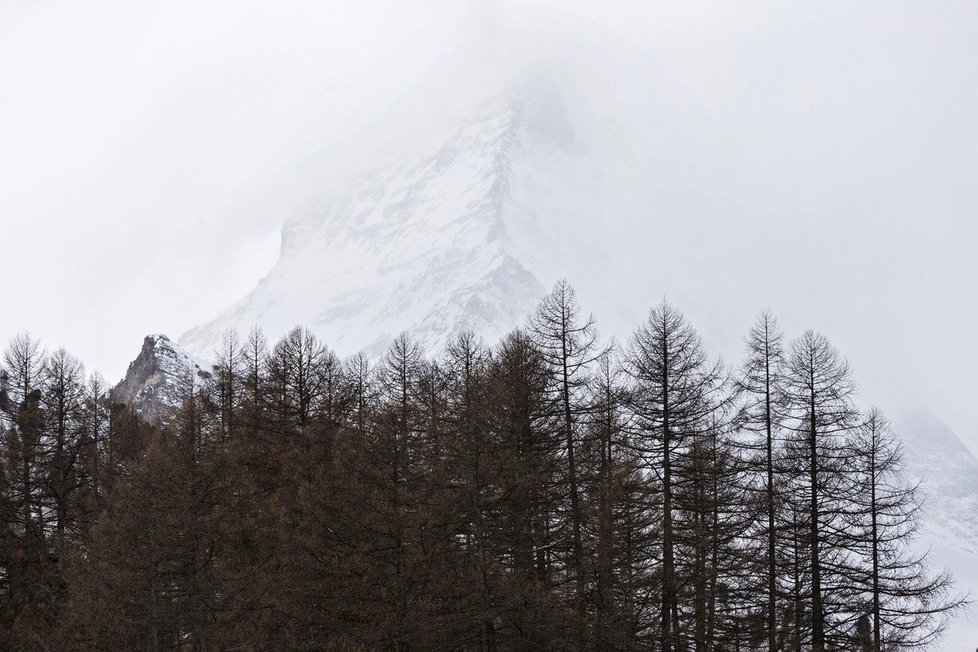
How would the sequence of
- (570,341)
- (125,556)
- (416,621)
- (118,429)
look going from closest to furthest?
(416,621)
(125,556)
(570,341)
(118,429)

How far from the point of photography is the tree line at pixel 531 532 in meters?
25.1

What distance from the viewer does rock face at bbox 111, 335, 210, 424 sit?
7044 centimetres

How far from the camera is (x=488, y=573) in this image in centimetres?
2480

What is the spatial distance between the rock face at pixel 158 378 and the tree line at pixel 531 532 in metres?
38.0

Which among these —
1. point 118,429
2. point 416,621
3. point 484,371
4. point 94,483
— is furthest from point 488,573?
point 118,429

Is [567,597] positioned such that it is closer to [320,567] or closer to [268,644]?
[320,567]

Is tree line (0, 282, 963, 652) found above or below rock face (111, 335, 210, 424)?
below

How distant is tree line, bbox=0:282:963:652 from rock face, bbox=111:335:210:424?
3804 centimetres

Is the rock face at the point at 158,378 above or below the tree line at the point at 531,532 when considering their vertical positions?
above

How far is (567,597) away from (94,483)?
2174 cm

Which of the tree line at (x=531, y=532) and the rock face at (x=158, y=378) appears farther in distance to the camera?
the rock face at (x=158, y=378)

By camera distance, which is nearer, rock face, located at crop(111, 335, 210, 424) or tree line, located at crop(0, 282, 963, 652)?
tree line, located at crop(0, 282, 963, 652)

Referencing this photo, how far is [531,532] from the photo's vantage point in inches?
1112

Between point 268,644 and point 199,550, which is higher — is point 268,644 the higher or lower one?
the lower one
